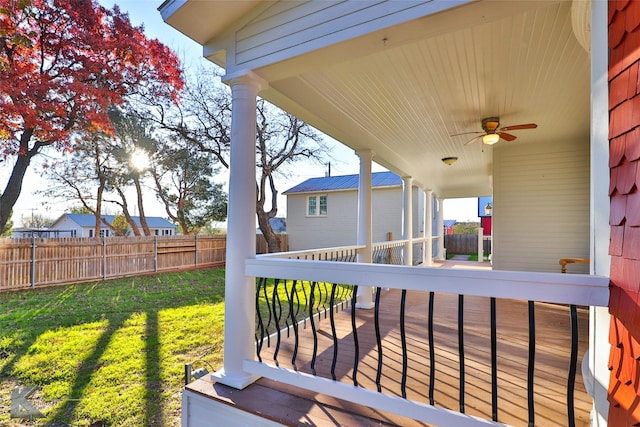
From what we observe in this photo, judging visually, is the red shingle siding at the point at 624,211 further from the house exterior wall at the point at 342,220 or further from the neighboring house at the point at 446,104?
the house exterior wall at the point at 342,220

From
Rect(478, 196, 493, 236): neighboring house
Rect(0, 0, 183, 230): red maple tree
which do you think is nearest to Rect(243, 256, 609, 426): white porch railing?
Rect(0, 0, 183, 230): red maple tree

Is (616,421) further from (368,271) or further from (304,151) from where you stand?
(304,151)

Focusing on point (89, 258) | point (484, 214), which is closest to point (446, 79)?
point (89, 258)

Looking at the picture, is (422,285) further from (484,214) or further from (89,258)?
(484,214)

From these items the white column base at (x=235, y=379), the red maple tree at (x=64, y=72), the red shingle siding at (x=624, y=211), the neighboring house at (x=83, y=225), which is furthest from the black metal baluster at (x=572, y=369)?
the neighboring house at (x=83, y=225)

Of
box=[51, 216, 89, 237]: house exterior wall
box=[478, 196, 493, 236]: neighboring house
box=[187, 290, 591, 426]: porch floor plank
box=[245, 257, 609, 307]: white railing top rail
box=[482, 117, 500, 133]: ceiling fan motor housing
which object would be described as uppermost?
box=[482, 117, 500, 133]: ceiling fan motor housing

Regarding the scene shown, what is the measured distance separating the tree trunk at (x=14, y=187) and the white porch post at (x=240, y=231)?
825 centimetres

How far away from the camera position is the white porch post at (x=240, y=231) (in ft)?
7.94

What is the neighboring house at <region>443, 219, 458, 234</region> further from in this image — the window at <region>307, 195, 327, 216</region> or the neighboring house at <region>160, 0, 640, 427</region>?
the neighboring house at <region>160, 0, 640, 427</region>

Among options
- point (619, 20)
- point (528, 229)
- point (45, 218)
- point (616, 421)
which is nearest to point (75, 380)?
point (616, 421)

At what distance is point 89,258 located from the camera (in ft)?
28.8

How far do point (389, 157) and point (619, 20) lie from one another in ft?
Result: 14.5

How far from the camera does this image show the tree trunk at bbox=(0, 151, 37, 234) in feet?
24.9

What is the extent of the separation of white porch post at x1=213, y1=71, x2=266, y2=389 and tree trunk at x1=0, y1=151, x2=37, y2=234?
825cm
